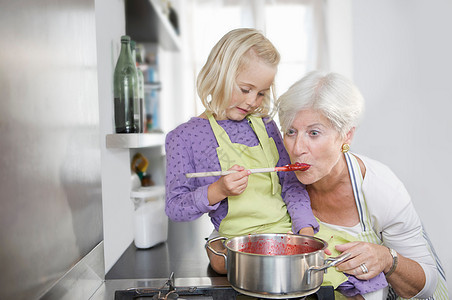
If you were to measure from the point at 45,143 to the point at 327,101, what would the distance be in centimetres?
72

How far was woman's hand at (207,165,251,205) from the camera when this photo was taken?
3.37ft

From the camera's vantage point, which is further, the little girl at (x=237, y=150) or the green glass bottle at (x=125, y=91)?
the green glass bottle at (x=125, y=91)

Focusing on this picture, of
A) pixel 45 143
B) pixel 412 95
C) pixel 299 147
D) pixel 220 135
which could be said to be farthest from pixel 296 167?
pixel 412 95

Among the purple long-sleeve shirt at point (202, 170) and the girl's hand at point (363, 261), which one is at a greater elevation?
the purple long-sleeve shirt at point (202, 170)

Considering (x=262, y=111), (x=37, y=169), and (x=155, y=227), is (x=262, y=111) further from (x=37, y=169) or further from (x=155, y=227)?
(x=37, y=169)

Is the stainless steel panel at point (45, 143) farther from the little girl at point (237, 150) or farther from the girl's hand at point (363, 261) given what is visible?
the girl's hand at point (363, 261)

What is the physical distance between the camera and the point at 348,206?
1248 millimetres

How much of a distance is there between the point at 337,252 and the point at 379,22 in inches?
71.9

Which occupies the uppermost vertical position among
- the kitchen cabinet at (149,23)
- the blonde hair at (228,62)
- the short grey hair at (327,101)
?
the kitchen cabinet at (149,23)

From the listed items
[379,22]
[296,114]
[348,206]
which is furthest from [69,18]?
[379,22]

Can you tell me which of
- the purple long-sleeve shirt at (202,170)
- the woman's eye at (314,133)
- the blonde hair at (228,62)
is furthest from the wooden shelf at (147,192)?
the woman's eye at (314,133)

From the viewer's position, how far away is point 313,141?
112 centimetres

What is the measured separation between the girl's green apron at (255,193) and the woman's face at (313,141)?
171 mm

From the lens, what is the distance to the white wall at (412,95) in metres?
2.00
